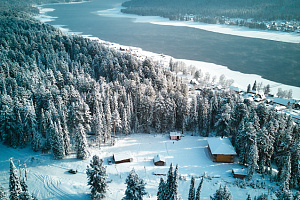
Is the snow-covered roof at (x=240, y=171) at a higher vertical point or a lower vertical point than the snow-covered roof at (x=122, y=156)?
lower

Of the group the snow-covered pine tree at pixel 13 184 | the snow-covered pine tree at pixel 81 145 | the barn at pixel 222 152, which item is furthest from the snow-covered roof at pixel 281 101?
the snow-covered pine tree at pixel 13 184

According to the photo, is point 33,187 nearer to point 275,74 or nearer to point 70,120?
point 70,120

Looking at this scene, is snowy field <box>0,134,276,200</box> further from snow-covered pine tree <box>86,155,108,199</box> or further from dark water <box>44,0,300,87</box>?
dark water <box>44,0,300,87</box>

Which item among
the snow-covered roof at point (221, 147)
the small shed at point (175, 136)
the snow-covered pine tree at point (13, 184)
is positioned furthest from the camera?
the small shed at point (175, 136)

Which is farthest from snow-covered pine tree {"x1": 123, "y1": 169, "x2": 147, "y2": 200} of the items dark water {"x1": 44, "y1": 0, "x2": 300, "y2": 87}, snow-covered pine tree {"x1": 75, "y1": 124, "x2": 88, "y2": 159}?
dark water {"x1": 44, "y1": 0, "x2": 300, "y2": 87}

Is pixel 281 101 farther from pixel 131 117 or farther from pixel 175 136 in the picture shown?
pixel 131 117

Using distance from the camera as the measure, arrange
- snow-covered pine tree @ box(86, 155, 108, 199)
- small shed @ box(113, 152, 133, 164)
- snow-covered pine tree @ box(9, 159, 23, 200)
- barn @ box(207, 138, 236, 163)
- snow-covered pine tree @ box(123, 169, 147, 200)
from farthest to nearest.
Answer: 1. barn @ box(207, 138, 236, 163)
2. small shed @ box(113, 152, 133, 164)
3. snow-covered pine tree @ box(86, 155, 108, 199)
4. snow-covered pine tree @ box(123, 169, 147, 200)
5. snow-covered pine tree @ box(9, 159, 23, 200)

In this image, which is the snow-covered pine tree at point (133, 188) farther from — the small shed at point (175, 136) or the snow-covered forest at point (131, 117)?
the small shed at point (175, 136)
